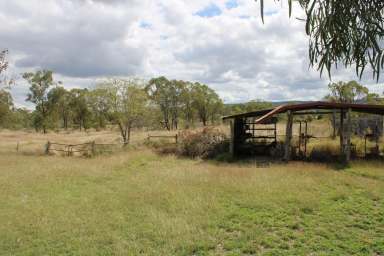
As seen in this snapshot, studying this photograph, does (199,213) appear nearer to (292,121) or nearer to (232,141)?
(292,121)

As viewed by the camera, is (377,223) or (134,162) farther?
(134,162)

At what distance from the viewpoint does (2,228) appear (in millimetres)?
6652

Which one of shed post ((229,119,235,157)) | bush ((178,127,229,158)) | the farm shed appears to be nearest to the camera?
the farm shed

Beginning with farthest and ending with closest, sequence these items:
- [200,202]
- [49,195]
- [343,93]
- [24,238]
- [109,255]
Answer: [343,93] → [49,195] → [200,202] → [24,238] → [109,255]

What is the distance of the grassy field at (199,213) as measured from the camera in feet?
18.4

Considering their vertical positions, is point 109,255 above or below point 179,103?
below

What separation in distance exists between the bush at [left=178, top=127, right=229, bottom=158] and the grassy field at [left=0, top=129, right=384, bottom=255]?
5.92 meters

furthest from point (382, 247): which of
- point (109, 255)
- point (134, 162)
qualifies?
point (134, 162)

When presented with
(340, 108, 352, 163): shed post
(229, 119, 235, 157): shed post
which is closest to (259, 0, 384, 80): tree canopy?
(340, 108, 352, 163): shed post

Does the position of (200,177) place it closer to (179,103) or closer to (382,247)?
(382,247)

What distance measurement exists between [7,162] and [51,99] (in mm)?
31033

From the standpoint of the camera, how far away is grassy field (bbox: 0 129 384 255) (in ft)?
18.4

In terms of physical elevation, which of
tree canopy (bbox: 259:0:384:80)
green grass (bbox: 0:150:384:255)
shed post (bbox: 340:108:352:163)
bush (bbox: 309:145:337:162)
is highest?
tree canopy (bbox: 259:0:384:80)

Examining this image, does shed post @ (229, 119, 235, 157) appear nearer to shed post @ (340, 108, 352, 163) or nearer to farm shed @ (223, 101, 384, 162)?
farm shed @ (223, 101, 384, 162)
